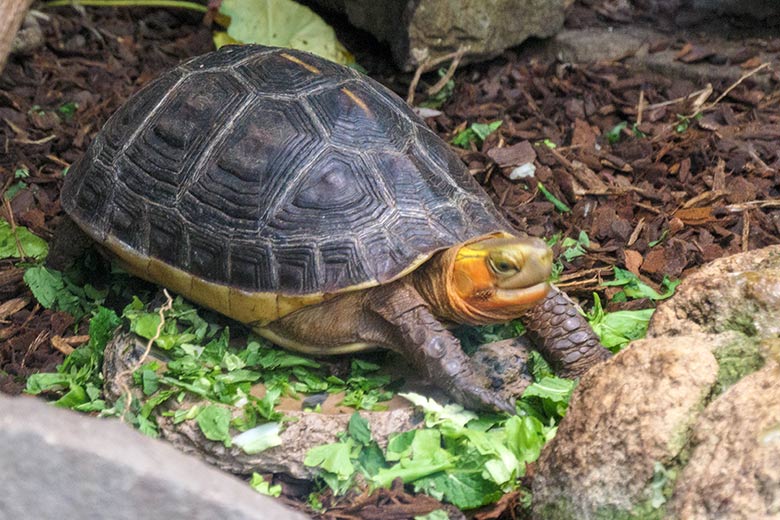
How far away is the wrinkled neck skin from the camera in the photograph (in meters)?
3.87

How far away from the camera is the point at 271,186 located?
13.4 feet

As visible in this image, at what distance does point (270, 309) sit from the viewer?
160 inches

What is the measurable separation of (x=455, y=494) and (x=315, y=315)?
1121mm

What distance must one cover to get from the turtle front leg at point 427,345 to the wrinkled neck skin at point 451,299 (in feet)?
0.21

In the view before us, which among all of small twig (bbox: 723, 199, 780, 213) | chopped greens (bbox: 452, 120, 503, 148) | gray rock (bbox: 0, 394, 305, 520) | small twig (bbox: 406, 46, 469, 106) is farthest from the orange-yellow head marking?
small twig (bbox: 406, 46, 469, 106)

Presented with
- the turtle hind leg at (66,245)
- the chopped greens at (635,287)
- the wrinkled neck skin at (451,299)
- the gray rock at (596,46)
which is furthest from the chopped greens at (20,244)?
the gray rock at (596,46)

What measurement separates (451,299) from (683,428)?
137 cm

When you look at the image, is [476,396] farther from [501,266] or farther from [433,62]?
[433,62]

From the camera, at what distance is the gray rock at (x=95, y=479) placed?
216 centimetres

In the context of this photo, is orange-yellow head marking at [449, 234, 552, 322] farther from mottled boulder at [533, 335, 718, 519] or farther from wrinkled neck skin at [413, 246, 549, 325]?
mottled boulder at [533, 335, 718, 519]

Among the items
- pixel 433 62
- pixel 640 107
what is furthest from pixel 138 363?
pixel 640 107

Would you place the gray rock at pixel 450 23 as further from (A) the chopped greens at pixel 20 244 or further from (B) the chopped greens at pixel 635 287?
(A) the chopped greens at pixel 20 244

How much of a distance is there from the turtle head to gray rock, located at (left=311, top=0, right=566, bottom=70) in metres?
2.85

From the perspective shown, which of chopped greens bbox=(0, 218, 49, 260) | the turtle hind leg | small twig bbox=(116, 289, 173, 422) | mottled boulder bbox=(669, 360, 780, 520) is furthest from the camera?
chopped greens bbox=(0, 218, 49, 260)
